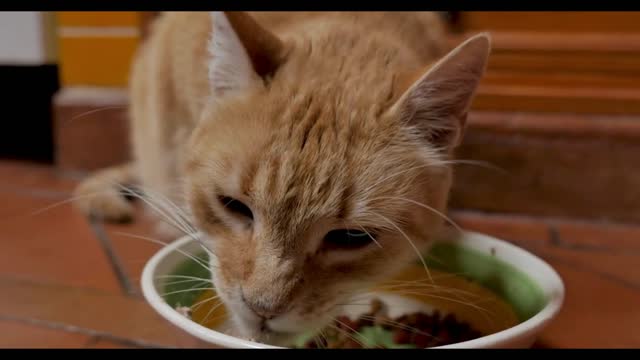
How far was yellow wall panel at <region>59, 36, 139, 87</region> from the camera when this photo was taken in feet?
6.77

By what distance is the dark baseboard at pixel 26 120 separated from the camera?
226 cm

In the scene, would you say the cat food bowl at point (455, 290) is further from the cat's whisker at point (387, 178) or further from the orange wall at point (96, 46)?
the orange wall at point (96, 46)

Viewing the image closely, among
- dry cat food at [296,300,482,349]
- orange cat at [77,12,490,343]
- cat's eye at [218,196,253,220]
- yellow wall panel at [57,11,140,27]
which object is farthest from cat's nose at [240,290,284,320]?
yellow wall panel at [57,11,140,27]

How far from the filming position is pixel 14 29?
2.03 meters

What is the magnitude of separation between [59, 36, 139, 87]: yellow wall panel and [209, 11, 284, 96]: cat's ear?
111cm

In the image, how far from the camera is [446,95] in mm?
968

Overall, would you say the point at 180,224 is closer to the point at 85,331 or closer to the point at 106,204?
the point at 85,331

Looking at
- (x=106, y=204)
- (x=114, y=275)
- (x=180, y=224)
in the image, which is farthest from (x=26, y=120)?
(x=180, y=224)

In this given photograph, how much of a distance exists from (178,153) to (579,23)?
1.14 meters

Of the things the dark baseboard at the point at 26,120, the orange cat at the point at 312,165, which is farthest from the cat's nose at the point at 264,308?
the dark baseboard at the point at 26,120

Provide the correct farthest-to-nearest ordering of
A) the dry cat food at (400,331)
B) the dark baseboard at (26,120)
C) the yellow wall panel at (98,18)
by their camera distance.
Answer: the dark baseboard at (26,120), the yellow wall panel at (98,18), the dry cat food at (400,331)

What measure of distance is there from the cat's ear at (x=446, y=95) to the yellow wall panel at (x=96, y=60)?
1313mm

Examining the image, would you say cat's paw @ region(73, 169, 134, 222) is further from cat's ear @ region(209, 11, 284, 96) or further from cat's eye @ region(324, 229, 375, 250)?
cat's eye @ region(324, 229, 375, 250)

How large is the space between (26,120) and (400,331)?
1679mm
